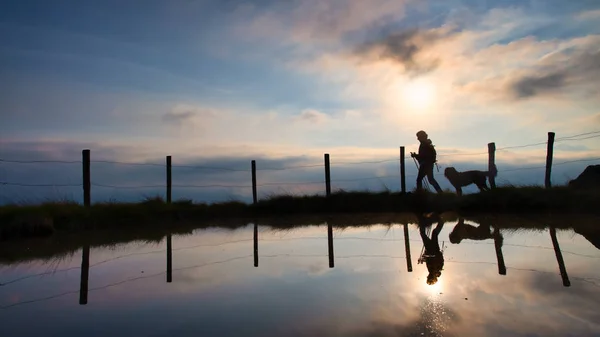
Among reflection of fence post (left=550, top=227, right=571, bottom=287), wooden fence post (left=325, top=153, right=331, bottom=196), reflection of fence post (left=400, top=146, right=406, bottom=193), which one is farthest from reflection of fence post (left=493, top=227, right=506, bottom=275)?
wooden fence post (left=325, top=153, right=331, bottom=196)

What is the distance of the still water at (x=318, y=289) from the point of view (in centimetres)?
330

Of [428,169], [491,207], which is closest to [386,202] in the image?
[428,169]

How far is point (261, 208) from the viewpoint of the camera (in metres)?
14.0

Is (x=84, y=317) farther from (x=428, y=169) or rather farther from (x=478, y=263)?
(x=428, y=169)

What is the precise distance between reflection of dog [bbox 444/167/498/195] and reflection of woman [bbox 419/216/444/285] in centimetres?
535

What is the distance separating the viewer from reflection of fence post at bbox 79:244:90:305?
4.54 meters

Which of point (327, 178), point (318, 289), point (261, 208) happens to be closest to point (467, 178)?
point (327, 178)

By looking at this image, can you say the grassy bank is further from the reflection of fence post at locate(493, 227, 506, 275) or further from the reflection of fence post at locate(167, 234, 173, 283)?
the reflection of fence post at locate(493, 227, 506, 275)

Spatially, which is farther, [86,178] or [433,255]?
[86,178]

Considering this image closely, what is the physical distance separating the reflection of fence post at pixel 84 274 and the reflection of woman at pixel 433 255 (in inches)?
130

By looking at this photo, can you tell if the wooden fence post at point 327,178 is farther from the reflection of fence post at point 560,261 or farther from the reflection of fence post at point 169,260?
the reflection of fence post at point 560,261

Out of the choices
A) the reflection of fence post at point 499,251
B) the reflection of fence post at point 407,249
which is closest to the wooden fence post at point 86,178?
the reflection of fence post at point 407,249

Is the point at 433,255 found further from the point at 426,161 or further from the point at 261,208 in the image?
the point at 261,208

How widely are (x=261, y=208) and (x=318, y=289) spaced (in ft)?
31.9
